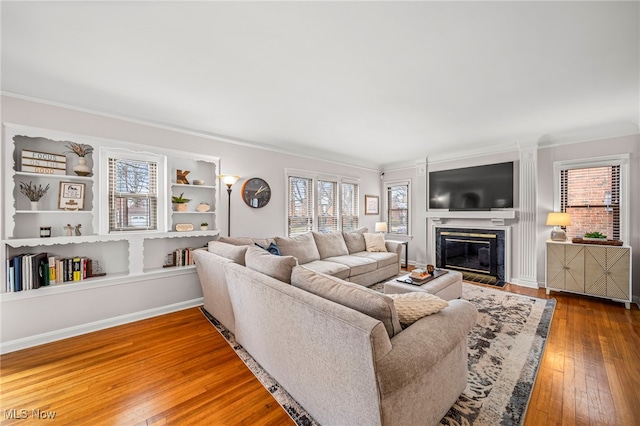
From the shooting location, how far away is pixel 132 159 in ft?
10.5

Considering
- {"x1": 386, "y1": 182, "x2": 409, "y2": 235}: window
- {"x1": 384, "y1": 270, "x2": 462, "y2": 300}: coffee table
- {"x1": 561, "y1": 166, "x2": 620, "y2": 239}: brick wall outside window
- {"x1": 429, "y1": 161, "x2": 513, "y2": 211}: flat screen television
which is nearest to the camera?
{"x1": 384, "y1": 270, "x2": 462, "y2": 300}: coffee table

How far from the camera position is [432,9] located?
5.16ft

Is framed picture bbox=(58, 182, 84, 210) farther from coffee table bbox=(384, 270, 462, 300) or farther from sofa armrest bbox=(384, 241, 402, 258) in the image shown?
sofa armrest bbox=(384, 241, 402, 258)

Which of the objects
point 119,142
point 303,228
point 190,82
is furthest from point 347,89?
point 303,228

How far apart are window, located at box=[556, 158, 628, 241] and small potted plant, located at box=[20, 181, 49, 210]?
707cm

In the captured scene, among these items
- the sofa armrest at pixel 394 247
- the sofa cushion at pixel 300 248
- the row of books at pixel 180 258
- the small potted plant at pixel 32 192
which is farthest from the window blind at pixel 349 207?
the small potted plant at pixel 32 192

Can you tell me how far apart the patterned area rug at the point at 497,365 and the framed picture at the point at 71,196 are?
196 cm

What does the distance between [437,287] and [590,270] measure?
2500 millimetres

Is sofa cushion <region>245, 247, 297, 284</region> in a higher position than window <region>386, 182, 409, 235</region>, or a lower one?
lower

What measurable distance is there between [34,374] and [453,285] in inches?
174

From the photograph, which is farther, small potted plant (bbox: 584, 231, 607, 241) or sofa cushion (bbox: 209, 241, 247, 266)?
small potted plant (bbox: 584, 231, 607, 241)

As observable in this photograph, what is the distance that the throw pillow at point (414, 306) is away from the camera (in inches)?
58.6

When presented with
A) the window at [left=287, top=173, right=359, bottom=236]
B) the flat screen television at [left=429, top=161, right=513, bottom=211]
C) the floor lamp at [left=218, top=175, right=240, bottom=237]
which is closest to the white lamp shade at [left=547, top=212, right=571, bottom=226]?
the flat screen television at [left=429, top=161, right=513, bottom=211]

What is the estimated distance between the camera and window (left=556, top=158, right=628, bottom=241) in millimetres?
3766
